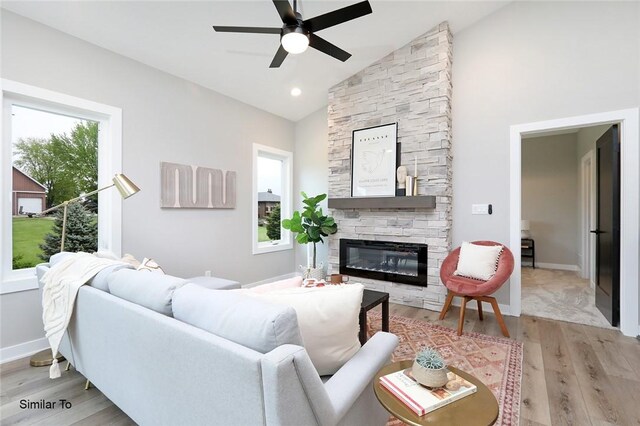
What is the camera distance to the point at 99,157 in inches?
122

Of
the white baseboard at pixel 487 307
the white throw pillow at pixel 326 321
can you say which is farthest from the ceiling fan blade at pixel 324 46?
the white baseboard at pixel 487 307

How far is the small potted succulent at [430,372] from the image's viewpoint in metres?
1.14

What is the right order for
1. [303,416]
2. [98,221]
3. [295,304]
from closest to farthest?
[303,416]
[295,304]
[98,221]

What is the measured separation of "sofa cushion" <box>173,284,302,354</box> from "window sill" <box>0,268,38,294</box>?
2198mm

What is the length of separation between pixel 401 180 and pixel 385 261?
1.19 m

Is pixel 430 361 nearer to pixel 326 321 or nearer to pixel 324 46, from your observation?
pixel 326 321

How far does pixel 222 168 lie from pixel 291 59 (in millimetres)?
1692

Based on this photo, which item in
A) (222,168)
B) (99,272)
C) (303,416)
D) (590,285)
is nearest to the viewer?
(303,416)

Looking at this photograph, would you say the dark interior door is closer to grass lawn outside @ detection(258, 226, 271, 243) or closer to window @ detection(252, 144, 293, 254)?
window @ detection(252, 144, 293, 254)

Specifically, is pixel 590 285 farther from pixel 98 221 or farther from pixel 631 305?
pixel 98 221

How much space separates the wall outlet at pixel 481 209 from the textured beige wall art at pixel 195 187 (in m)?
3.20

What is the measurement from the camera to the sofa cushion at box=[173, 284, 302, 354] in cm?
99

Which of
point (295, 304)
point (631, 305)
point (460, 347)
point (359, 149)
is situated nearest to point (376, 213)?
point (359, 149)

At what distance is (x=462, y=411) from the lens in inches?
41.9
